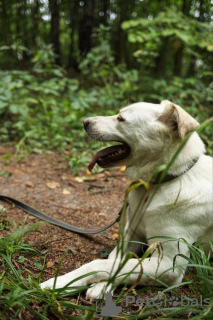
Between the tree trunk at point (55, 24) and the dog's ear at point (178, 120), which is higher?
the tree trunk at point (55, 24)

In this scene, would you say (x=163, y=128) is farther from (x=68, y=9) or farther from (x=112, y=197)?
(x=68, y=9)

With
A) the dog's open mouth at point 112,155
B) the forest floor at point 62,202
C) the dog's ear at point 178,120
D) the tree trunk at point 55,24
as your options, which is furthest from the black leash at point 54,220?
the tree trunk at point 55,24

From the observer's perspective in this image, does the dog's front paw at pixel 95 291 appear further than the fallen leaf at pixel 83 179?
No

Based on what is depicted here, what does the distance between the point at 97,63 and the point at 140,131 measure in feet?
13.1

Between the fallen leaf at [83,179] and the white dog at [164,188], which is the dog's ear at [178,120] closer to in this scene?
the white dog at [164,188]

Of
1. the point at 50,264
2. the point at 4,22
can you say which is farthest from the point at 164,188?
A: the point at 4,22

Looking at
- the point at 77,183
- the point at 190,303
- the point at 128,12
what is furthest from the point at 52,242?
the point at 128,12

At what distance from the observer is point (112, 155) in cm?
235

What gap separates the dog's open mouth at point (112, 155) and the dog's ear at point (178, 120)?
0.37 metres

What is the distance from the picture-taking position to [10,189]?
3520 mm

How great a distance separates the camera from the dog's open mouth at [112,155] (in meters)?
2.29

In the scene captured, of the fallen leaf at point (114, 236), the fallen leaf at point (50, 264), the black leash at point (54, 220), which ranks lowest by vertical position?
the fallen leaf at point (114, 236)

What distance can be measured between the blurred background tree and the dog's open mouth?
1.05 metres

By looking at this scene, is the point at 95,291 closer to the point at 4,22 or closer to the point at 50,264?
the point at 50,264
